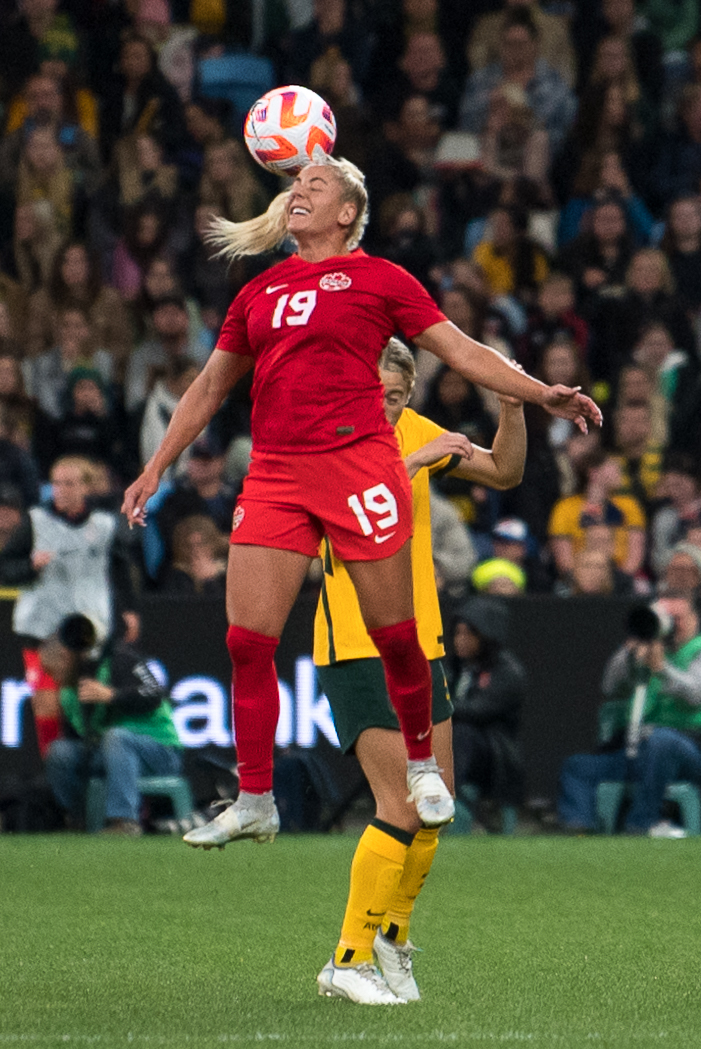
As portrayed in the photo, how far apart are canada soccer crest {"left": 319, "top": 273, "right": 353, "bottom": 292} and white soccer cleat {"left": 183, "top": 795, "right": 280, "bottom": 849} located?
4.69 ft

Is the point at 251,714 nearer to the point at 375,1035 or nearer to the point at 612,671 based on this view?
the point at 375,1035

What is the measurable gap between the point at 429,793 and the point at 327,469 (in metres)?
0.94

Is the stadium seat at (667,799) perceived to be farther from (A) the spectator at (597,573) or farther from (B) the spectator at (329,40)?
(B) the spectator at (329,40)

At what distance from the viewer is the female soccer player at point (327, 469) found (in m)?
5.66

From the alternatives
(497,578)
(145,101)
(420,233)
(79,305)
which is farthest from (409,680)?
(145,101)

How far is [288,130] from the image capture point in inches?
276

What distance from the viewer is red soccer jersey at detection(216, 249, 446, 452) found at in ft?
18.5

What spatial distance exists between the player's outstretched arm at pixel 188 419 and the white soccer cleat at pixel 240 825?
865 millimetres

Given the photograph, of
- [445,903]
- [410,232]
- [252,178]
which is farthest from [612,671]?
[252,178]

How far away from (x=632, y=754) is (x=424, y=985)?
5.09 meters

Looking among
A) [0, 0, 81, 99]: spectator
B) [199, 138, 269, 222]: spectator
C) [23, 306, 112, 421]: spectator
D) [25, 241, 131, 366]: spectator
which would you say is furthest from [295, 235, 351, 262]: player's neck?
[0, 0, 81, 99]: spectator

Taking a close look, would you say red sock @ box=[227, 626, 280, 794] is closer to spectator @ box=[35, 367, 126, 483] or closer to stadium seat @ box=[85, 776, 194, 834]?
stadium seat @ box=[85, 776, 194, 834]

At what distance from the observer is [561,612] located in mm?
11883

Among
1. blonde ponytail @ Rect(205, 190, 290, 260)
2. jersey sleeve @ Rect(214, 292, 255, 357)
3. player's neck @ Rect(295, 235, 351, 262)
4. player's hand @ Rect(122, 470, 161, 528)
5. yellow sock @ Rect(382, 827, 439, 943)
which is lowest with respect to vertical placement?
yellow sock @ Rect(382, 827, 439, 943)
